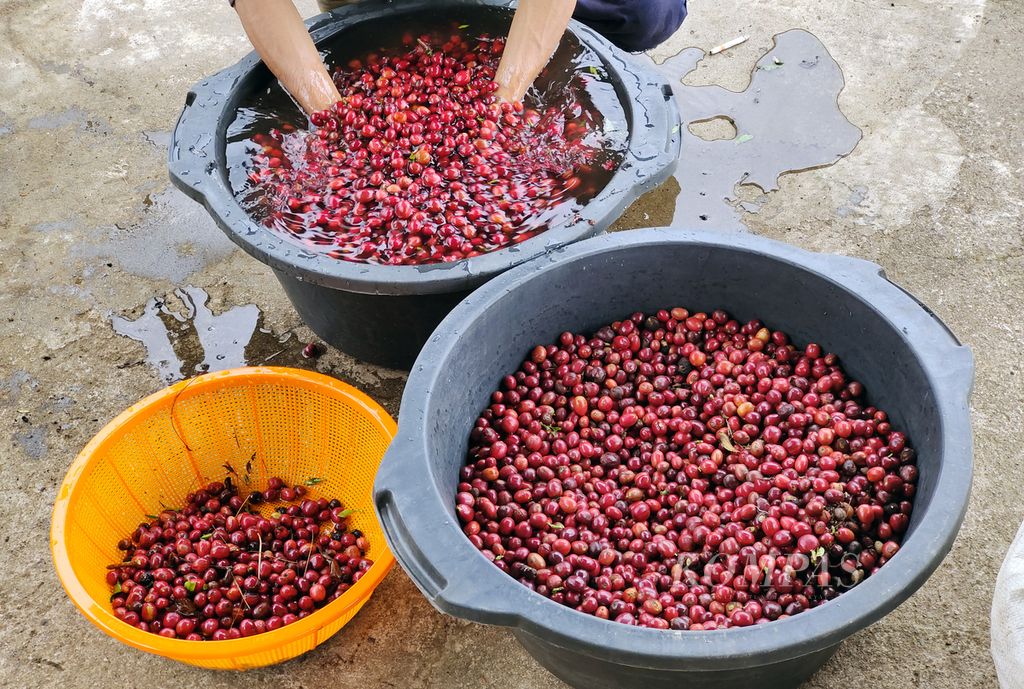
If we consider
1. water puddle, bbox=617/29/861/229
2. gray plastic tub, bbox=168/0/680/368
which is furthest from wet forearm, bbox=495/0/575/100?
water puddle, bbox=617/29/861/229

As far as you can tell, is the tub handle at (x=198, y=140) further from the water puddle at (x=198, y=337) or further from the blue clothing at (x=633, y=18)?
the blue clothing at (x=633, y=18)

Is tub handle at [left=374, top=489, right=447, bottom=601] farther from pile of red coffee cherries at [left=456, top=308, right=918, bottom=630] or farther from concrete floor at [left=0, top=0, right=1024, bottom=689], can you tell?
concrete floor at [left=0, top=0, right=1024, bottom=689]

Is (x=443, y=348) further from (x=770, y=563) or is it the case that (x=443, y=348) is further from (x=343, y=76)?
(x=343, y=76)

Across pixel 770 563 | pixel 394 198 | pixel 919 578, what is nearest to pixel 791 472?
pixel 770 563

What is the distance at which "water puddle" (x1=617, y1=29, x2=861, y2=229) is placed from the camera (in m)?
3.25

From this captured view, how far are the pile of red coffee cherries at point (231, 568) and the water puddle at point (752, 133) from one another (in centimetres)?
170

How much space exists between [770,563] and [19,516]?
2090 mm

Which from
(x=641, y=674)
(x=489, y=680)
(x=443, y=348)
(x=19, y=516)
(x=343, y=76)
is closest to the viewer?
(x=641, y=674)

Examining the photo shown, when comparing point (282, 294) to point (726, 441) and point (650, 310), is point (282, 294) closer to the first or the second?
point (650, 310)

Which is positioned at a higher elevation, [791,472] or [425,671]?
[791,472]

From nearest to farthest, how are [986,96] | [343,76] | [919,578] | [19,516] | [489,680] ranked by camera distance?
[919,578], [489,680], [19,516], [343,76], [986,96]

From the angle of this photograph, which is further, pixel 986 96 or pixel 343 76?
pixel 986 96

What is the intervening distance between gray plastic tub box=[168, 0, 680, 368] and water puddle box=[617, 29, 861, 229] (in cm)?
65

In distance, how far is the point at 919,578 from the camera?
146 cm
